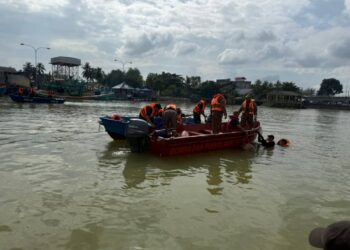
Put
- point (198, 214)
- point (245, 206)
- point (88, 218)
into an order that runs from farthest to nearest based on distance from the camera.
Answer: point (245, 206)
point (198, 214)
point (88, 218)

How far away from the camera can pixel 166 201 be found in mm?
6969

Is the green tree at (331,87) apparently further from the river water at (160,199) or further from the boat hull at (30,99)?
the river water at (160,199)

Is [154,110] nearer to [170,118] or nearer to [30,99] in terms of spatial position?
[170,118]

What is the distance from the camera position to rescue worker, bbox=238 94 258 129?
→ 15164 mm

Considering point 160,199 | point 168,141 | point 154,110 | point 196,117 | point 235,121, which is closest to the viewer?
point 160,199

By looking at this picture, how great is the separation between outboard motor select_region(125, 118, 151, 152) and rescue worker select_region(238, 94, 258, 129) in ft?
18.5

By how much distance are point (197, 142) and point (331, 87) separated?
143 metres

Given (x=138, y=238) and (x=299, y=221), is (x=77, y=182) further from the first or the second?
(x=299, y=221)

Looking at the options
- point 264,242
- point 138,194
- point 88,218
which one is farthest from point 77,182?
point 264,242

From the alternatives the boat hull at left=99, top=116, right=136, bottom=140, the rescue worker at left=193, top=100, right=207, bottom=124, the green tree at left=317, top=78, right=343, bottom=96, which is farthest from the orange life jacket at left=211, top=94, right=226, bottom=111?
the green tree at left=317, top=78, right=343, bottom=96

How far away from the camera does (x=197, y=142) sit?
12.1 meters

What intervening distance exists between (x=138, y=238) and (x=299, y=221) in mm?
3066

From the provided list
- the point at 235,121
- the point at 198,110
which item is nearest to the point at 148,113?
the point at 235,121

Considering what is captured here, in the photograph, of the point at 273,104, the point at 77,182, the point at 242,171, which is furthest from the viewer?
the point at 273,104
